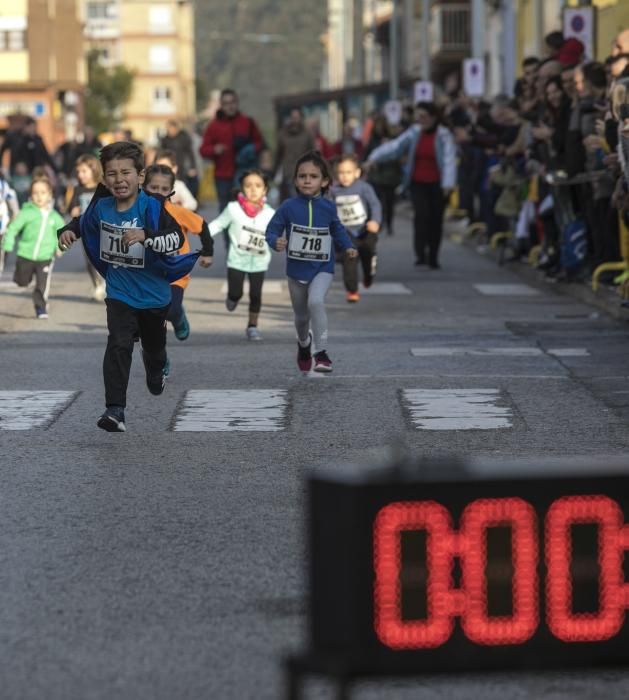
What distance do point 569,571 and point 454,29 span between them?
190ft

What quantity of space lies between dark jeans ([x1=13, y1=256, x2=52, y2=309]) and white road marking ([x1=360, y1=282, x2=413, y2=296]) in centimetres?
380

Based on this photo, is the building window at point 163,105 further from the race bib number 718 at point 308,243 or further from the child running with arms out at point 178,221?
the race bib number 718 at point 308,243

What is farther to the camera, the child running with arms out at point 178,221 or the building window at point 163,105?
the building window at point 163,105

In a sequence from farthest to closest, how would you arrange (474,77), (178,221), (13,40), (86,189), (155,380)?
(13,40) → (474,77) → (86,189) → (178,221) → (155,380)

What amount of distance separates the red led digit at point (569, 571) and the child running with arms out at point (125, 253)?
595 cm

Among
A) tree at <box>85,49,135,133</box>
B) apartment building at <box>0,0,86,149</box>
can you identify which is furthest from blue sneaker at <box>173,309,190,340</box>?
tree at <box>85,49,135,133</box>

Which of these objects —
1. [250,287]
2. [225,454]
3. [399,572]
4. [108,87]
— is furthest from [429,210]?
[108,87]

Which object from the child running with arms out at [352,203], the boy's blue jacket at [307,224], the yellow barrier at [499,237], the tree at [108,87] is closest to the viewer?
the boy's blue jacket at [307,224]

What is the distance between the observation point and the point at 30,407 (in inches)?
446

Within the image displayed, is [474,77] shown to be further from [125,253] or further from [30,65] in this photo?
[30,65]

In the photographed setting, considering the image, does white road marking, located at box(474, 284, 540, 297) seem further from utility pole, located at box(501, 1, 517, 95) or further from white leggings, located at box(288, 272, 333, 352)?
utility pole, located at box(501, 1, 517, 95)

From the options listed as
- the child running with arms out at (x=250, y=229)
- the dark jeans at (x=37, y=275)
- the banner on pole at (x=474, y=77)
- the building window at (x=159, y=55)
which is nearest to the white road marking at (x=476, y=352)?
the child running with arms out at (x=250, y=229)

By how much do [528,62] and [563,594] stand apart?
21179 millimetres

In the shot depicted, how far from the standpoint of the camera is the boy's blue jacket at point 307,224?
527 inches
